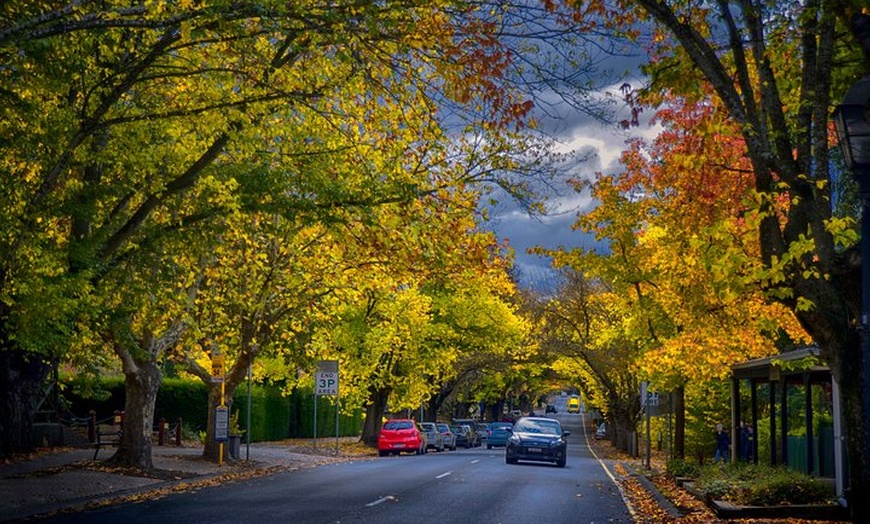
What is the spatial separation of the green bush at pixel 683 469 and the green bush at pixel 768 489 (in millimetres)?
5700

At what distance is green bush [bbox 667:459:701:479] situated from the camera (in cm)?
2630

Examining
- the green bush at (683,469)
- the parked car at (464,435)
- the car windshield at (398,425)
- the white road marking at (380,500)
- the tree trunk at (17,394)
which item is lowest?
the parked car at (464,435)

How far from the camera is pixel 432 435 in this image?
52.3 metres

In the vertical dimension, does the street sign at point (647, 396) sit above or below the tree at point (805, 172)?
below

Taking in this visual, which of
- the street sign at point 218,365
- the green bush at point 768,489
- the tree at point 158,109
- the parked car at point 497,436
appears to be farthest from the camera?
the parked car at point 497,436

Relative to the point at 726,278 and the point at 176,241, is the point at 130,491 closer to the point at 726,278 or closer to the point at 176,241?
the point at 176,241

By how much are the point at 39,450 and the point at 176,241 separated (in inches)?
492

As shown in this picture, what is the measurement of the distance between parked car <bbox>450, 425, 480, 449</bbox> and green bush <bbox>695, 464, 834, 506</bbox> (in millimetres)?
43432

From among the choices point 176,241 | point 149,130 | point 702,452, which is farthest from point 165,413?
point 149,130

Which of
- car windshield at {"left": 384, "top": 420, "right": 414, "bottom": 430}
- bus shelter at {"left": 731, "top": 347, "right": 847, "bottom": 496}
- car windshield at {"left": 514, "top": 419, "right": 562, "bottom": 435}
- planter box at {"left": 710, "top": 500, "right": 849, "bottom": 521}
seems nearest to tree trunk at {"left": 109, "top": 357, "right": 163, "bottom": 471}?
planter box at {"left": 710, "top": 500, "right": 849, "bottom": 521}

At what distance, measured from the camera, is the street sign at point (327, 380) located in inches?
1457

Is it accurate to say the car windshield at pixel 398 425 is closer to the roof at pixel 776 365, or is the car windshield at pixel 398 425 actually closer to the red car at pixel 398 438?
the red car at pixel 398 438

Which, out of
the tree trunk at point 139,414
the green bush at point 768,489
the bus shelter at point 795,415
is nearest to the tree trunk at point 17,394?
the tree trunk at point 139,414

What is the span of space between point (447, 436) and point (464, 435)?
323 inches
